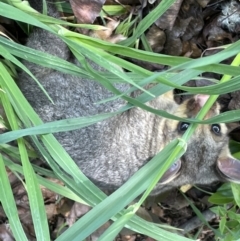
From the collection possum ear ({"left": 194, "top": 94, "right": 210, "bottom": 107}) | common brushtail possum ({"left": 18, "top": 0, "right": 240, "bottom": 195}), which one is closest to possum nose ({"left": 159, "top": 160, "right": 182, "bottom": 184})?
common brushtail possum ({"left": 18, "top": 0, "right": 240, "bottom": 195})

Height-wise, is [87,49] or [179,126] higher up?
[87,49]

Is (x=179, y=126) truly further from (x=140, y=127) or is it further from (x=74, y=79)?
(x=74, y=79)

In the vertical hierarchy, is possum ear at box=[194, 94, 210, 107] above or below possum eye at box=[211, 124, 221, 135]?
above

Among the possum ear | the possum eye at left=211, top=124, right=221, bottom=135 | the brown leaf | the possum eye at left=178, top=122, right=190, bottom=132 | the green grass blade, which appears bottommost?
the green grass blade

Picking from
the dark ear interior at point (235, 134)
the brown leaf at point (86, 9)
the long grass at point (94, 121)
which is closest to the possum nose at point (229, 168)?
the dark ear interior at point (235, 134)

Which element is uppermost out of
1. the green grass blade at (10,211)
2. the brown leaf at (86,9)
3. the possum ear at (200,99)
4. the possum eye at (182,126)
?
the brown leaf at (86,9)

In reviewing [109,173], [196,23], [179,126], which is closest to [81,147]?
[109,173]

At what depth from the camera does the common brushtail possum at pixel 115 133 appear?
2.88m

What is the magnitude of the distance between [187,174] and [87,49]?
1.27 m

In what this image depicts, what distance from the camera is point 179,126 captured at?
3.00 m

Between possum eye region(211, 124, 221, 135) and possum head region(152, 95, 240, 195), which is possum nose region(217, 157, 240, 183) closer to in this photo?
possum head region(152, 95, 240, 195)

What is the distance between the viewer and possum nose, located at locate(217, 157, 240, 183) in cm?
292

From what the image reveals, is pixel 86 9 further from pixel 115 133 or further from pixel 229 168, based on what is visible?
pixel 229 168

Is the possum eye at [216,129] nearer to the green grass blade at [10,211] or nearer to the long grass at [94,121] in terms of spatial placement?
the long grass at [94,121]
